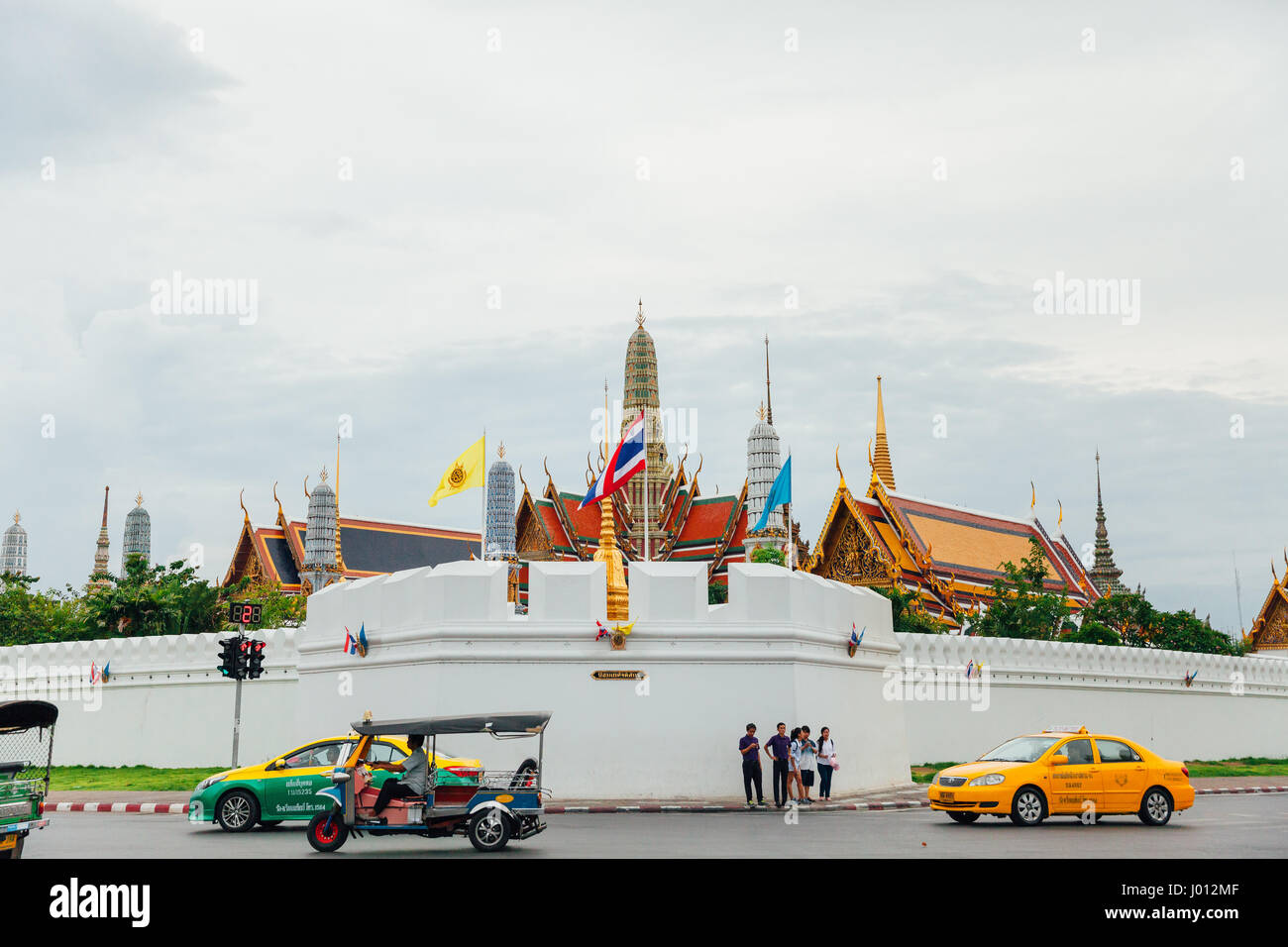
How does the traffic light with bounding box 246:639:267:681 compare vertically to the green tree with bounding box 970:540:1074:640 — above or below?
below

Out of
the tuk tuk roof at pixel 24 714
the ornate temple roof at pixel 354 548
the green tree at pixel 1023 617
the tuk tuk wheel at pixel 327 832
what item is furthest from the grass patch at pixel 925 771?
the ornate temple roof at pixel 354 548

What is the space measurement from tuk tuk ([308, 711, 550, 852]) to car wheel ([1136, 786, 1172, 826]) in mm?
7991

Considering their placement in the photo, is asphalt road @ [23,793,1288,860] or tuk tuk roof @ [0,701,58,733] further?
tuk tuk roof @ [0,701,58,733]

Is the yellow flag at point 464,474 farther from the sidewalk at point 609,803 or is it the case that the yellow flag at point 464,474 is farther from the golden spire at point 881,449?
the golden spire at point 881,449

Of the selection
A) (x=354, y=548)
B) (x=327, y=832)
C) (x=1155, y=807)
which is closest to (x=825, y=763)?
(x=1155, y=807)

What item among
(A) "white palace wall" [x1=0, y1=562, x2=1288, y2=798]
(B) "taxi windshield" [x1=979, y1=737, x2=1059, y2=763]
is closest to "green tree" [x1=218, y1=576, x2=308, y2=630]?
(A) "white palace wall" [x1=0, y1=562, x2=1288, y2=798]

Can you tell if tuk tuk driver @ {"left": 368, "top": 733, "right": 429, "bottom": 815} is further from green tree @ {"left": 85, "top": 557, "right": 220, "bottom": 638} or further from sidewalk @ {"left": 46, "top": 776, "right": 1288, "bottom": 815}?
Answer: green tree @ {"left": 85, "top": 557, "right": 220, "bottom": 638}

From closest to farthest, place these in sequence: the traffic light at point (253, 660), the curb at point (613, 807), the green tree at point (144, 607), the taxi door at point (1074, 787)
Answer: the taxi door at point (1074, 787)
the curb at point (613, 807)
the traffic light at point (253, 660)
the green tree at point (144, 607)

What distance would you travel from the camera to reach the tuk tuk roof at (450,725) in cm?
1387

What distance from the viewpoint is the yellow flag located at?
30.2 meters

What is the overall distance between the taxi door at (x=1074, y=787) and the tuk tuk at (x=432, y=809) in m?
6.81

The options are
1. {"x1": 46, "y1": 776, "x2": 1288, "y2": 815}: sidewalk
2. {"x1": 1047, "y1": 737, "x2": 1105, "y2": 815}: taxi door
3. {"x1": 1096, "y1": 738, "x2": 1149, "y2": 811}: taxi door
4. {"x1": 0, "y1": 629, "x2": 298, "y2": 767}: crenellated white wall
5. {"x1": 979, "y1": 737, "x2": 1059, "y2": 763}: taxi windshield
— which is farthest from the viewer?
{"x1": 0, "y1": 629, "x2": 298, "y2": 767}: crenellated white wall

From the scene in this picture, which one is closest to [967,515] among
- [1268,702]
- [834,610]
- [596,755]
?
[1268,702]
